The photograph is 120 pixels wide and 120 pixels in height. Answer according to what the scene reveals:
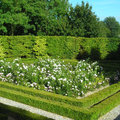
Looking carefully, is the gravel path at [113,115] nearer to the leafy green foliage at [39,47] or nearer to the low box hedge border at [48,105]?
the low box hedge border at [48,105]

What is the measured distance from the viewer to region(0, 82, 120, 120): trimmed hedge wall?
5.27m

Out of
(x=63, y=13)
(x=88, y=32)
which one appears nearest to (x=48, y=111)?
(x=88, y=32)

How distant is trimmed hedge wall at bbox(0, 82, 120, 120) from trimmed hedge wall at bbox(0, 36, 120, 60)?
11.0 metres

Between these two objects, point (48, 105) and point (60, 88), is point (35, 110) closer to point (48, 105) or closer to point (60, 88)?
point (48, 105)

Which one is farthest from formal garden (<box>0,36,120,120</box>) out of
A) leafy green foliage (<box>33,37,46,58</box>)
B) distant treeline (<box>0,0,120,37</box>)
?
distant treeline (<box>0,0,120,37</box>)

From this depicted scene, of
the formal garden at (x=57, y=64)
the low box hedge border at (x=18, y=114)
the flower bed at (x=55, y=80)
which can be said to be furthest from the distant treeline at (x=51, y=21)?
the low box hedge border at (x=18, y=114)

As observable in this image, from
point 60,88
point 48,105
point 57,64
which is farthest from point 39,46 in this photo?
point 48,105

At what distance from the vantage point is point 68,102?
5.95m

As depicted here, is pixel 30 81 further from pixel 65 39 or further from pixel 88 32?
pixel 88 32

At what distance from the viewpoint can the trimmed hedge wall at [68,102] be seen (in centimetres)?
527

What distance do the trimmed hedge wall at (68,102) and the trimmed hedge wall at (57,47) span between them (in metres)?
11.0

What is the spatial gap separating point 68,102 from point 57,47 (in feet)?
43.0

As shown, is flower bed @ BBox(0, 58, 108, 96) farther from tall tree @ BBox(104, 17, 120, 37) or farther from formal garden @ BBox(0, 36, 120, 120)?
tall tree @ BBox(104, 17, 120, 37)

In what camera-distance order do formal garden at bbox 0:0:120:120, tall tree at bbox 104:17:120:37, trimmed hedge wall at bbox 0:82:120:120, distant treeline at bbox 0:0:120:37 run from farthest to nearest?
tall tree at bbox 104:17:120:37
distant treeline at bbox 0:0:120:37
formal garden at bbox 0:0:120:120
trimmed hedge wall at bbox 0:82:120:120
